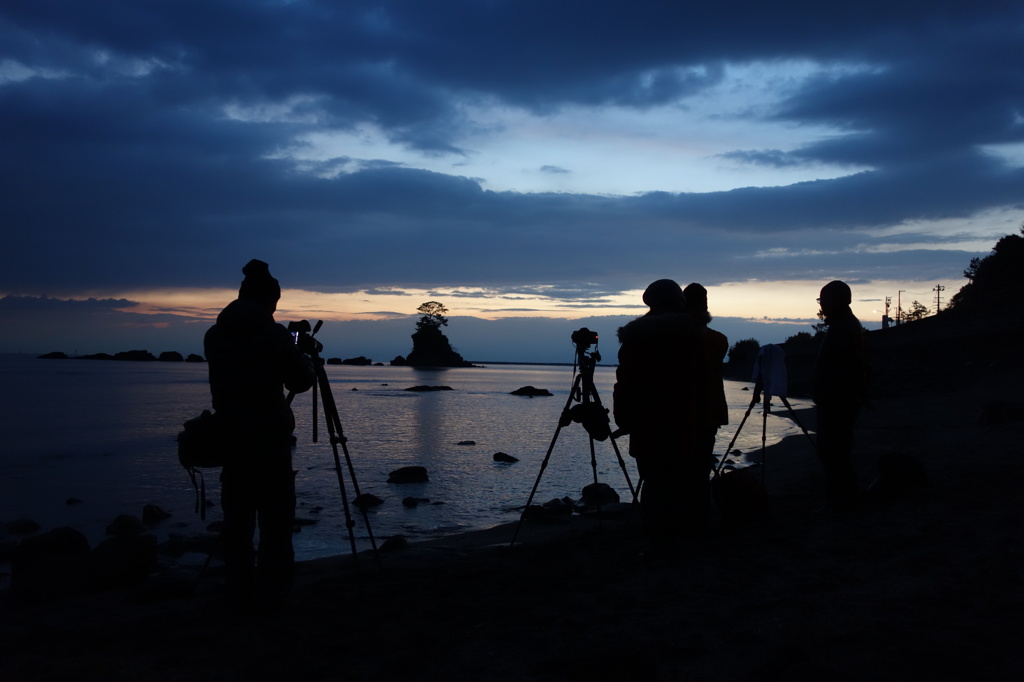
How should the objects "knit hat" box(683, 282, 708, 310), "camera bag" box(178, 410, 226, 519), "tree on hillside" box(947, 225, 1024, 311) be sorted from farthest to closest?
"tree on hillside" box(947, 225, 1024, 311), "knit hat" box(683, 282, 708, 310), "camera bag" box(178, 410, 226, 519)

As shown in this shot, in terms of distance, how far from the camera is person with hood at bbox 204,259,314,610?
451 cm

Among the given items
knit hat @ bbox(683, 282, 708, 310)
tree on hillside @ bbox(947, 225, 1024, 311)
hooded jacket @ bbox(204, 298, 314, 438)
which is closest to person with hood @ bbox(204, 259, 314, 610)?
hooded jacket @ bbox(204, 298, 314, 438)

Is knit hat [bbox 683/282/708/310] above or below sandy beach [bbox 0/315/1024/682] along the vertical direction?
above

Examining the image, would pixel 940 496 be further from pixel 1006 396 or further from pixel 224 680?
pixel 1006 396

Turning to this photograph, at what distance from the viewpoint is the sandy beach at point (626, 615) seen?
3.40m

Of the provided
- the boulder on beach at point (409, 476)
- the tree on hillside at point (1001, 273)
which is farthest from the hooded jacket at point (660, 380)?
the tree on hillside at point (1001, 273)

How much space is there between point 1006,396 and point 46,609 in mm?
26085

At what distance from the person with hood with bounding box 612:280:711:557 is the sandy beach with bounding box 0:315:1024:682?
1.49 feet

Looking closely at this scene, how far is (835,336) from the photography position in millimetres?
6336

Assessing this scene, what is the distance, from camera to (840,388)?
6203 mm

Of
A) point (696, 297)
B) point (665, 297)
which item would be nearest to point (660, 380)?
point (665, 297)

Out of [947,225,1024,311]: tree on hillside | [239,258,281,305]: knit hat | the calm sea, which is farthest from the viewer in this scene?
[947,225,1024,311]: tree on hillside

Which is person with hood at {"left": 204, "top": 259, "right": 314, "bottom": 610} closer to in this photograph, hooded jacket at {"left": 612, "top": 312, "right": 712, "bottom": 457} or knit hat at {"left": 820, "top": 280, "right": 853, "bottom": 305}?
→ hooded jacket at {"left": 612, "top": 312, "right": 712, "bottom": 457}

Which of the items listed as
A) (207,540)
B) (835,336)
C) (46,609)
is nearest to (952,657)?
(835,336)
